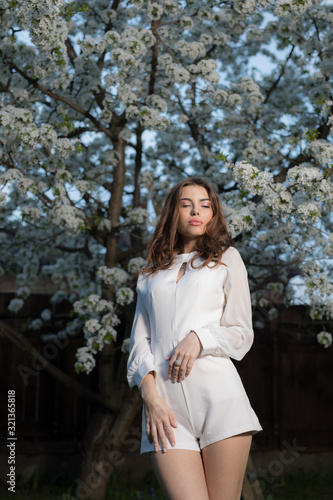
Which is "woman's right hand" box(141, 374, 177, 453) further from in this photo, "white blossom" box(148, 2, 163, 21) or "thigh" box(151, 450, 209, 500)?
"white blossom" box(148, 2, 163, 21)

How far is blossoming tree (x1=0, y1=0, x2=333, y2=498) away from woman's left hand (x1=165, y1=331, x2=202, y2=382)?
6.27 ft

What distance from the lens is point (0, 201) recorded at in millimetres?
4648

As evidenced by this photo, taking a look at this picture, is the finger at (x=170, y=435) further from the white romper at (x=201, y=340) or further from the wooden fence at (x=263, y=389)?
the wooden fence at (x=263, y=389)

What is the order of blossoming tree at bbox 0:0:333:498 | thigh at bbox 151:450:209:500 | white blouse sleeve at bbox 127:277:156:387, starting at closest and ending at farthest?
thigh at bbox 151:450:209:500 → white blouse sleeve at bbox 127:277:156:387 → blossoming tree at bbox 0:0:333:498

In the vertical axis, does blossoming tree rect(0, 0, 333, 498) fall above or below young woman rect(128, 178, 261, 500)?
above

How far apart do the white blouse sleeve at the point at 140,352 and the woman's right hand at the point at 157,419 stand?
0.07 meters

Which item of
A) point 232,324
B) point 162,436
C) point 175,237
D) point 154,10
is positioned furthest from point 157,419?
point 154,10

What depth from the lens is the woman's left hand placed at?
2416 millimetres

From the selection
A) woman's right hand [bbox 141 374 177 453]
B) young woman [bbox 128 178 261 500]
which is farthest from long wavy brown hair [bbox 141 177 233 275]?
woman's right hand [bbox 141 374 177 453]

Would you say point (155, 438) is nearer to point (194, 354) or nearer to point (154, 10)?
point (194, 354)

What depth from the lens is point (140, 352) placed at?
8.58 feet

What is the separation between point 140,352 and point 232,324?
0.41 m

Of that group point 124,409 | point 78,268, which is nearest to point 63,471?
point 124,409

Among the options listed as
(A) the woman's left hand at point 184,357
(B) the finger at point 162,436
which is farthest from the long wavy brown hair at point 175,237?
(B) the finger at point 162,436
